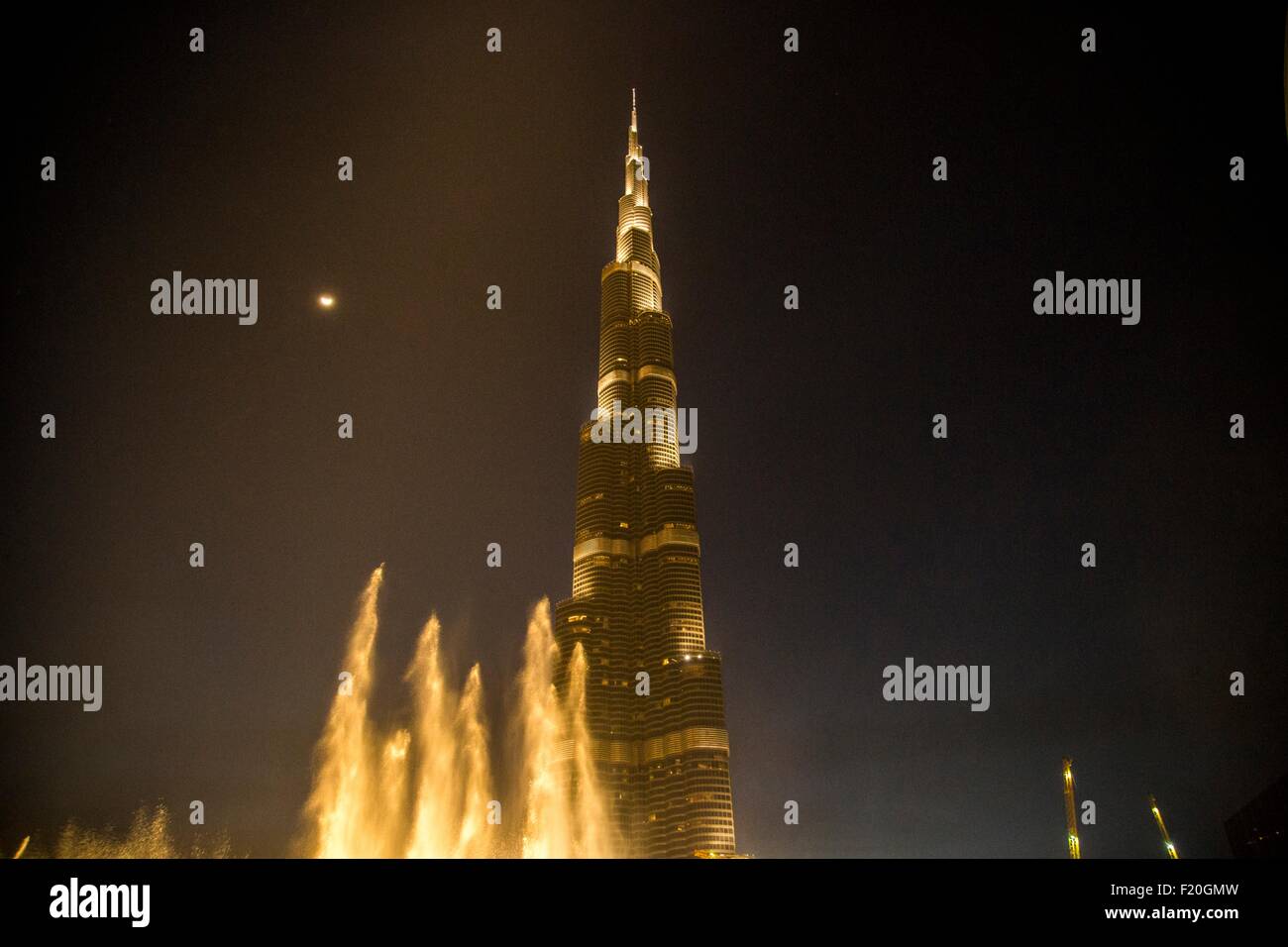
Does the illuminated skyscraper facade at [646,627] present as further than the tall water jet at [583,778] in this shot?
Yes

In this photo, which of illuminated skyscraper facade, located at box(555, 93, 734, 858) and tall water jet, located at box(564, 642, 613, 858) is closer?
tall water jet, located at box(564, 642, 613, 858)

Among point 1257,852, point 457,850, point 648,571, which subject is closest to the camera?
point 457,850

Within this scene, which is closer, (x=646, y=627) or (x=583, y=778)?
(x=583, y=778)

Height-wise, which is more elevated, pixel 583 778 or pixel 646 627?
pixel 646 627

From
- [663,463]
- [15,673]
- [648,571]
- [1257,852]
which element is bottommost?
[1257,852]

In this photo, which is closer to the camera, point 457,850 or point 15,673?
point 15,673
